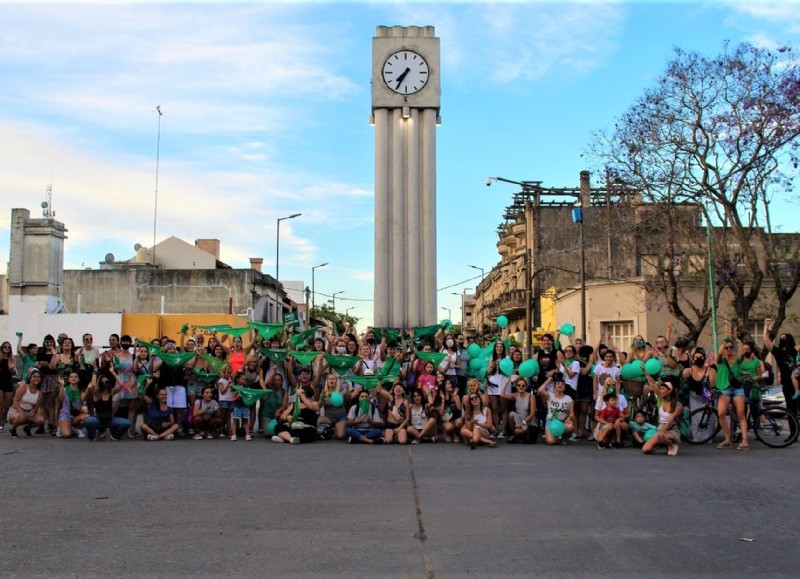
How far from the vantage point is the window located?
131 ft

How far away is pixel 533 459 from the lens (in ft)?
40.9

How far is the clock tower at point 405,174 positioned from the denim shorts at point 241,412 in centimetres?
760

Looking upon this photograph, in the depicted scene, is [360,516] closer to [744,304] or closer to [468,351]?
[468,351]

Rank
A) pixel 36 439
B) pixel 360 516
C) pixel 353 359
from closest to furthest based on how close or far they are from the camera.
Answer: pixel 360 516
pixel 36 439
pixel 353 359

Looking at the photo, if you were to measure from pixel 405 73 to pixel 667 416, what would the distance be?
1248 cm

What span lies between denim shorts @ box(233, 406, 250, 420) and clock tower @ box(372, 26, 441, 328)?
7597mm

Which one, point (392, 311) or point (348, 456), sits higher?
point (392, 311)

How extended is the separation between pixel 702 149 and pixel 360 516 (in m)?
20.4

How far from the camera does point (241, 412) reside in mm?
15305

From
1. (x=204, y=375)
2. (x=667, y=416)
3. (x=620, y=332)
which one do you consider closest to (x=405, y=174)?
(x=204, y=375)

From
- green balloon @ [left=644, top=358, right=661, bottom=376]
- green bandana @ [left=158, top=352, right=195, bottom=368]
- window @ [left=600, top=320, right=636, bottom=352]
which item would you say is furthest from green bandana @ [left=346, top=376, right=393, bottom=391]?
window @ [left=600, top=320, right=636, bottom=352]

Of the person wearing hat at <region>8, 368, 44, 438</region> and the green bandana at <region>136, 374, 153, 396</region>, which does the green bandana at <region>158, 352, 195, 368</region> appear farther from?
the person wearing hat at <region>8, 368, 44, 438</region>

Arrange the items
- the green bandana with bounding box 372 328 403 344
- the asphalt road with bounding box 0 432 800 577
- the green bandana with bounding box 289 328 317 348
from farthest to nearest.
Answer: the green bandana with bounding box 372 328 403 344 < the green bandana with bounding box 289 328 317 348 < the asphalt road with bounding box 0 432 800 577

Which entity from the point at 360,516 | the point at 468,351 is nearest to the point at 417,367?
the point at 468,351
